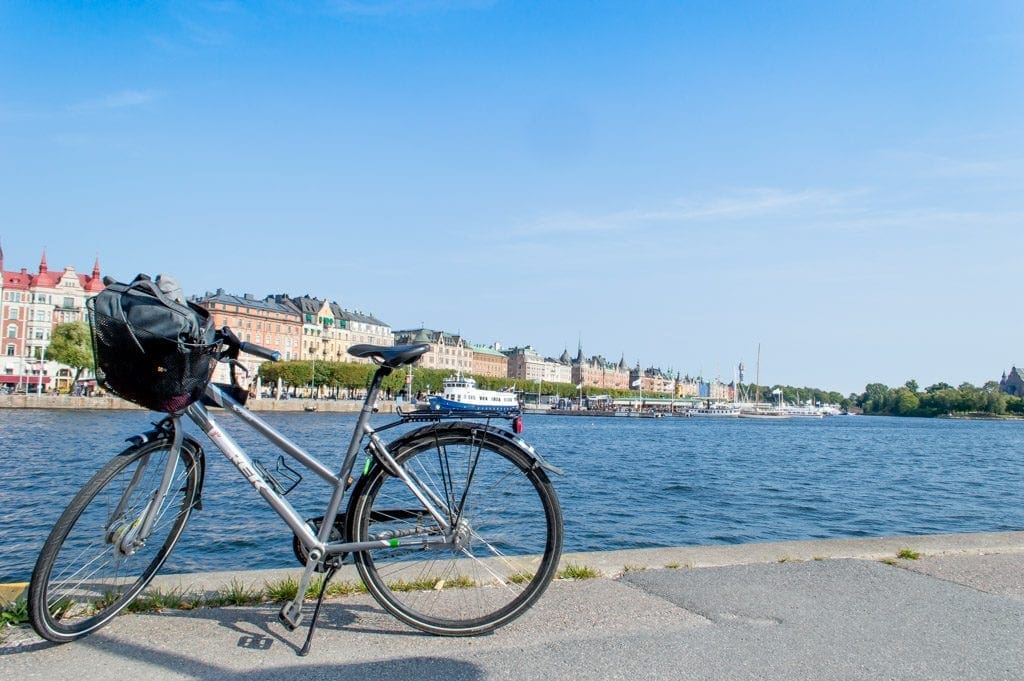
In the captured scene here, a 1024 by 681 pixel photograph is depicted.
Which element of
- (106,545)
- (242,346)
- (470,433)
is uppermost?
(242,346)

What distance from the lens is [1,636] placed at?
3.53 metres

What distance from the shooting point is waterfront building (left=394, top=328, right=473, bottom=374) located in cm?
17438

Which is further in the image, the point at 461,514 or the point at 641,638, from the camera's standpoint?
the point at 461,514

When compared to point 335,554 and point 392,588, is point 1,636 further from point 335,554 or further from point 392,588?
point 392,588

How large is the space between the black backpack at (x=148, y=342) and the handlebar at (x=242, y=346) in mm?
136

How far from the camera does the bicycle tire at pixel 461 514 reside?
3.75 m

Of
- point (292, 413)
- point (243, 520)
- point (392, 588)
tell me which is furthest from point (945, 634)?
point (292, 413)

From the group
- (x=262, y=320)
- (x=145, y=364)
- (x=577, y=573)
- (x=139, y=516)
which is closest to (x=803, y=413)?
(x=262, y=320)

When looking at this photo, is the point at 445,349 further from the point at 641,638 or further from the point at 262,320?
the point at 641,638

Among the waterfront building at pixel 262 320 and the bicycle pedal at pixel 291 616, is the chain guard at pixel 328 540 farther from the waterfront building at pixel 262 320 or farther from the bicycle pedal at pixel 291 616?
the waterfront building at pixel 262 320

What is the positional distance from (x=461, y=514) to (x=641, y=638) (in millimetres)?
1005

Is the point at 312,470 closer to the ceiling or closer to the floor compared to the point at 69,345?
closer to the floor

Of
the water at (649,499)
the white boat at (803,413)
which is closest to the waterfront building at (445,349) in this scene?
the white boat at (803,413)

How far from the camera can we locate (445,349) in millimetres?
179000
